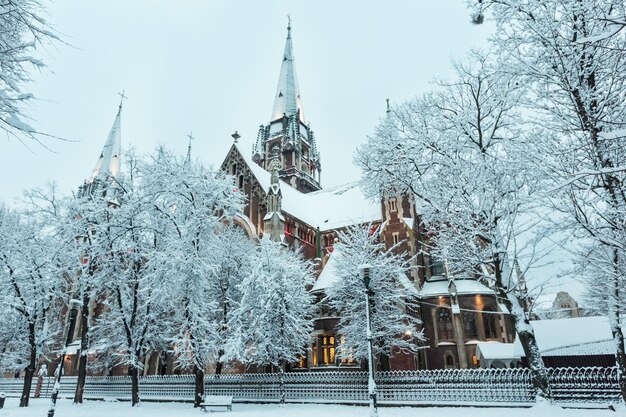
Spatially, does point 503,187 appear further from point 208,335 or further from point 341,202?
point 341,202

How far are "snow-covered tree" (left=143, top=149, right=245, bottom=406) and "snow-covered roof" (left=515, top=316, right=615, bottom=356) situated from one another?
15864 millimetres

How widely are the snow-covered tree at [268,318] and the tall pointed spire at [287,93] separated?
39.5m

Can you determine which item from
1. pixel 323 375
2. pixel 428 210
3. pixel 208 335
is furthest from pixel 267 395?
pixel 428 210

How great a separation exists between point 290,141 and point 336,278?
29.5m

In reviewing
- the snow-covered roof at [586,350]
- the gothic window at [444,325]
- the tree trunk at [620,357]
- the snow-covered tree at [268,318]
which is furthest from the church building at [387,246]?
the tree trunk at [620,357]

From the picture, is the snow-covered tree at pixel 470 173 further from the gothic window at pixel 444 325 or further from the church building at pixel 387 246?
the gothic window at pixel 444 325

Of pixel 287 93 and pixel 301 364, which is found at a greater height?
pixel 287 93

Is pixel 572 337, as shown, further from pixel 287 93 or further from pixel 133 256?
pixel 287 93

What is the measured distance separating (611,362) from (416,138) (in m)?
15.1

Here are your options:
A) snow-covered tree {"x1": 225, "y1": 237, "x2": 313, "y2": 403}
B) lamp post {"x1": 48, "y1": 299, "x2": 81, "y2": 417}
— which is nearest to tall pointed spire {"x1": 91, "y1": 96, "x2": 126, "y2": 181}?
snow-covered tree {"x1": 225, "y1": 237, "x2": 313, "y2": 403}

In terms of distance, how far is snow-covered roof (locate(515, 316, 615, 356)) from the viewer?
1902 centimetres

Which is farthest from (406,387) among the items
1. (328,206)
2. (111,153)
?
(111,153)

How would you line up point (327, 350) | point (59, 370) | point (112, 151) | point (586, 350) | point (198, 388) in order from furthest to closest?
1. point (112, 151)
2. point (327, 350)
3. point (586, 350)
4. point (198, 388)
5. point (59, 370)

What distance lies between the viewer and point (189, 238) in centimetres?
1908
